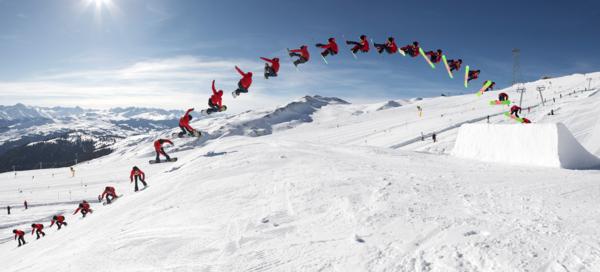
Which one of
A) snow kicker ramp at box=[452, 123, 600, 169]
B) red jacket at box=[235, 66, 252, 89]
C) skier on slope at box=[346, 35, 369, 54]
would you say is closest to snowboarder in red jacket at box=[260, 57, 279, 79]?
red jacket at box=[235, 66, 252, 89]

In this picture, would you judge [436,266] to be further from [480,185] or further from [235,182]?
[235,182]

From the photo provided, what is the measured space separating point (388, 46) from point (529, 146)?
21.7ft

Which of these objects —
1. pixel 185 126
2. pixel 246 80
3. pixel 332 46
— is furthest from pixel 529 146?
pixel 185 126

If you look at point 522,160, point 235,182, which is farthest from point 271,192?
point 522,160

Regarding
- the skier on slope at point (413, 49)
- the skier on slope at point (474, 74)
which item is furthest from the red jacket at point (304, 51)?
the skier on slope at point (474, 74)

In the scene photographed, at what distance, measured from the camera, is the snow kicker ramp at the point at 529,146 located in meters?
10.4

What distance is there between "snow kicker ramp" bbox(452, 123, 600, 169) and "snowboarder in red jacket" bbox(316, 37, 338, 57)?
6545mm

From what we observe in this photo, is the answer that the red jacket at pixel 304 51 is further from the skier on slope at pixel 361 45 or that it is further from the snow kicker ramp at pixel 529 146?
the snow kicker ramp at pixel 529 146

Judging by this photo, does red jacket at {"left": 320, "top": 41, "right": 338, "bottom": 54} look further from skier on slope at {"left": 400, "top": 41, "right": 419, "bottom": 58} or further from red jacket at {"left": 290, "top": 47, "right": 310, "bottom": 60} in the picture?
skier on slope at {"left": 400, "top": 41, "right": 419, "bottom": 58}

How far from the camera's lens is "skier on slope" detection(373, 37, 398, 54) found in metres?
14.8

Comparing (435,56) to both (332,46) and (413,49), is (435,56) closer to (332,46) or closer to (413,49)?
(413,49)

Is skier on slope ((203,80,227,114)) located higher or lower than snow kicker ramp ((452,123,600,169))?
higher

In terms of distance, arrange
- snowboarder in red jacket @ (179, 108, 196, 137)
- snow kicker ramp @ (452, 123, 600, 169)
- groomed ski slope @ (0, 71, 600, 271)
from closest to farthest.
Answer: groomed ski slope @ (0, 71, 600, 271) < snow kicker ramp @ (452, 123, 600, 169) < snowboarder in red jacket @ (179, 108, 196, 137)

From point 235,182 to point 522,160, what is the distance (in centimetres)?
918
